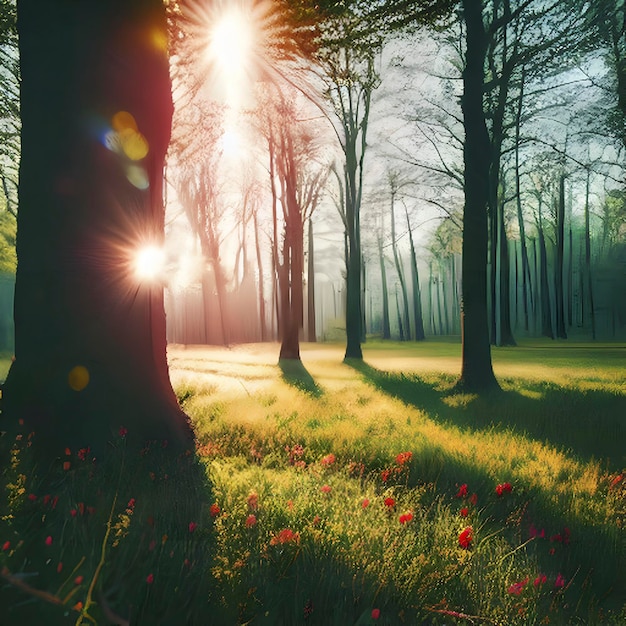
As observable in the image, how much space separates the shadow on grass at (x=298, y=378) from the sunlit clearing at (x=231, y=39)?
231 inches

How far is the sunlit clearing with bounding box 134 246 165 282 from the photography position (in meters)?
4.77

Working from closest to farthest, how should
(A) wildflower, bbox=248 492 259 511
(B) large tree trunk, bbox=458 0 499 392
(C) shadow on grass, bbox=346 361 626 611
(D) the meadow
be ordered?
(D) the meadow
(A) wildflower, bbox=248 492 259 511
(C) shadow on grass, bbox=346 361 626 611
(B) large tree trunk, bbox=458 0 499 392

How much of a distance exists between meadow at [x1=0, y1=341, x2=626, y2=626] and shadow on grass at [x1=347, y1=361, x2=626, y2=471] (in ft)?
0.29

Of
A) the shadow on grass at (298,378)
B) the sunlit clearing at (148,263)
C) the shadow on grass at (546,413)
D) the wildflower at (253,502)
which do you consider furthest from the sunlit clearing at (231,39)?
the wildflower at (253,502)

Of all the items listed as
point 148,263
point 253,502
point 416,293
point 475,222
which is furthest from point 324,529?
point 416,293

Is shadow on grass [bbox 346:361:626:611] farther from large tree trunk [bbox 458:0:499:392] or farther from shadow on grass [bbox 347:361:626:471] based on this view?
large tree trunk [bbox 458:0:499:392]

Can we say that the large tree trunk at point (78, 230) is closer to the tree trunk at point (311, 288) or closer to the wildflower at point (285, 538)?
the wildflower at point (285, 538)

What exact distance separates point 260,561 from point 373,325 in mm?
82640

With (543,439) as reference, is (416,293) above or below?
above

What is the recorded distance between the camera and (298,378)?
13.1 m

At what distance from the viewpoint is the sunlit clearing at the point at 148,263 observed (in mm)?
4766

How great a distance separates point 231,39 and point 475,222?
588cm

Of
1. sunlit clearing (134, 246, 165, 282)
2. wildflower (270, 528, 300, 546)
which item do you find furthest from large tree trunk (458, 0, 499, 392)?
wildflower (270, 528, 300, 546)

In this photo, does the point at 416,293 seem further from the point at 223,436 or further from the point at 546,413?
the point at 223,436
